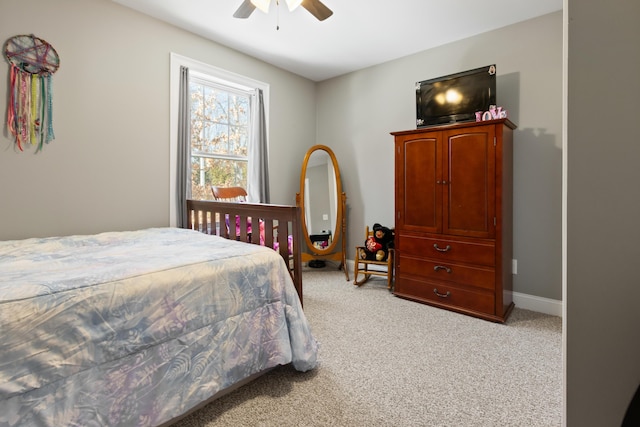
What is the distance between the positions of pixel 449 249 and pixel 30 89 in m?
3.29

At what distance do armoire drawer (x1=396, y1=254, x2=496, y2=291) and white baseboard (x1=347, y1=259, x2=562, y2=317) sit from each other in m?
0.59

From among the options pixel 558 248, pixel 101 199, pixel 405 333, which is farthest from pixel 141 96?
pixel 558 248

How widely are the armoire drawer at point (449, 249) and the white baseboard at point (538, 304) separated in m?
0.66

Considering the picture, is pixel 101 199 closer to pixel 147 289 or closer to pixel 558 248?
pixel 147 289

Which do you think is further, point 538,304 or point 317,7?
point 538,304

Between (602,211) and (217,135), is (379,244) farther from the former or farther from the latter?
(602,211)

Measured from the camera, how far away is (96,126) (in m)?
2.38

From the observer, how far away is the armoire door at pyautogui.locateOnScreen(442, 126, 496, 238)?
2.41m

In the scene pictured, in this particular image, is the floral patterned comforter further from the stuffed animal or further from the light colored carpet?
the stuffed animal

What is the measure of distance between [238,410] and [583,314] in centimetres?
139

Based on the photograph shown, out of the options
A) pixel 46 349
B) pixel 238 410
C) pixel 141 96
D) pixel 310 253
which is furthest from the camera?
pixel 310 253

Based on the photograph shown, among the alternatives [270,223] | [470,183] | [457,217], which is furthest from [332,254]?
[270,223]

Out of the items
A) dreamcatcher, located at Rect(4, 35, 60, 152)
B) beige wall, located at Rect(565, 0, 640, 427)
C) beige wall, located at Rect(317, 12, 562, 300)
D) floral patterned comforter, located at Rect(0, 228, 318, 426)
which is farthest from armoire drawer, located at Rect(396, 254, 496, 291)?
dreamcatcher, located at Rect(4, 35, 60, 152)

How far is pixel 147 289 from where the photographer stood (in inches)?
47.2
